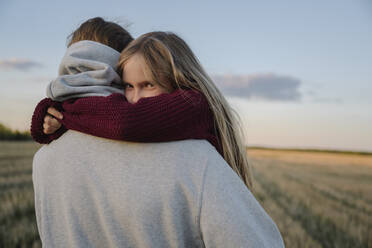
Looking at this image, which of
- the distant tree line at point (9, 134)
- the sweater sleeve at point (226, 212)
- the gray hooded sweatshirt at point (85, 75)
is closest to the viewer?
the sweater sleeve at point (226, 212)

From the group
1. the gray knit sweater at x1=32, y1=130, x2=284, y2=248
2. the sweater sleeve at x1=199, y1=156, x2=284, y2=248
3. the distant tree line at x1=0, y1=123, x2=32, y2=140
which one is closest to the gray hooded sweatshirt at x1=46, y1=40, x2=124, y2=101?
the gray knit sweater at x1=32, y1=130, x2=284, y2=248

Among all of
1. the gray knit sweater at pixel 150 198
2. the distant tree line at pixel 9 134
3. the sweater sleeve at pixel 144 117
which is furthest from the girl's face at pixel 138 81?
the distant tree line at pixel 9 134

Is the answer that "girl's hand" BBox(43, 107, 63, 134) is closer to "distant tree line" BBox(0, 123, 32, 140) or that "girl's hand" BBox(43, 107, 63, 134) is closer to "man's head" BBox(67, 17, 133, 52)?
"man's head" BBox(67, 17, 133, 52)

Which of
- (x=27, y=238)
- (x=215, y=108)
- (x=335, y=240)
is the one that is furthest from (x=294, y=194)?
(x=215, y=108)

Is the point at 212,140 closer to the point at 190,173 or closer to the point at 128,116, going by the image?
the point at 190,173

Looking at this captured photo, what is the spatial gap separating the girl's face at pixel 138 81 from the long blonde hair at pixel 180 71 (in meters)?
0.02

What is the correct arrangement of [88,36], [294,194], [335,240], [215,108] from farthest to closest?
1. [294,194]
2. [335,240]
3. [88,36]
4. [215,108]

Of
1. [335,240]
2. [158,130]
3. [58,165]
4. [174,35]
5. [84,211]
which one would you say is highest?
[174,35]

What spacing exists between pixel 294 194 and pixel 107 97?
8.24 meters

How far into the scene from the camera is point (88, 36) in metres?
1.48

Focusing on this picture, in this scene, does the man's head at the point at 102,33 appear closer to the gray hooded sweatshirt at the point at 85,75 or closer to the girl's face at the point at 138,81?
the gray hooded sweatshirt at the point at 85,75

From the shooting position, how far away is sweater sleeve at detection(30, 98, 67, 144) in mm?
1247

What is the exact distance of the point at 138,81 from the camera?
49.6 inches

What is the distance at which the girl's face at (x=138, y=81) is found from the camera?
1251mm
